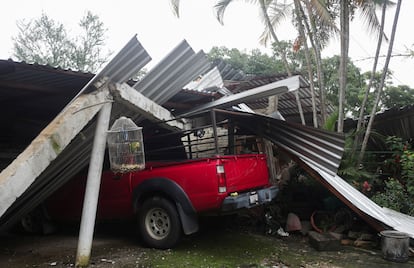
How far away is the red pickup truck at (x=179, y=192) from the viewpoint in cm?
487

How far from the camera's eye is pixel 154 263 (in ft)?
15.5

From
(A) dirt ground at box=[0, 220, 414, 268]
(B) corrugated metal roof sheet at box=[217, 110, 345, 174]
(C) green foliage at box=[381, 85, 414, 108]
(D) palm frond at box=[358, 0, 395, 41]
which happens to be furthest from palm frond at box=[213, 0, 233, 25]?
(C) green foliage at box=[381, 85, 414, 108]

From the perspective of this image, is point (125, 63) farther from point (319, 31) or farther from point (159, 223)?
point (319, 31)

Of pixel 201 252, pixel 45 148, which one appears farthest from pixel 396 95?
pixel 45 148

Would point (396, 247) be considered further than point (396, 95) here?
No

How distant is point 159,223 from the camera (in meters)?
5.38

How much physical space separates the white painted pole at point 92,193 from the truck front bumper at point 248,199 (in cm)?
173

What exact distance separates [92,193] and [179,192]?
1.19m

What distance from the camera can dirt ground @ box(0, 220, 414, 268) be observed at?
15.7 ft

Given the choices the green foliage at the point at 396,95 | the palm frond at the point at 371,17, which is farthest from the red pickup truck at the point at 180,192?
the green foliage at the point at 396,95

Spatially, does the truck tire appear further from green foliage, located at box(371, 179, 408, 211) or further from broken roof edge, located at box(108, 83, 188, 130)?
green foliage, located at box(371, 179, 408, 211)

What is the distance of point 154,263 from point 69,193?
271 cm

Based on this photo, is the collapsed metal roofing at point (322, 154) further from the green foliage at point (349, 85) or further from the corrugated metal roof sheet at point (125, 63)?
the green foliage at point (349, 85)

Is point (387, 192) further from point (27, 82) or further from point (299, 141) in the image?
point (27, 82)
